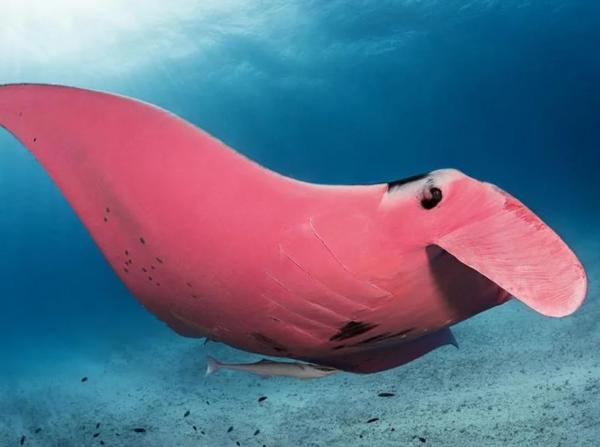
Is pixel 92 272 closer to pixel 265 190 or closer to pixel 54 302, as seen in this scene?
pixel 54 302

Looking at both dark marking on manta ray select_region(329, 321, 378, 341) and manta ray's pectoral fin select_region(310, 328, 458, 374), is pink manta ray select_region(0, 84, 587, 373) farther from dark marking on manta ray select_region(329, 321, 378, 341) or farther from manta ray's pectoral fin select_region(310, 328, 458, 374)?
manta ray's pectoral fin select_region(310, 328, 458, 374)

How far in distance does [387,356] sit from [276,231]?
4.20 feet

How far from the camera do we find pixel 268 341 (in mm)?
1707

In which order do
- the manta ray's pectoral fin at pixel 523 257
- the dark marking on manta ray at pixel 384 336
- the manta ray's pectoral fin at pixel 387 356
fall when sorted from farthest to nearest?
the manta ray's pectoral fin at pixel 387 356 < the dark marking on manta ray at pixel 384 336 < the manta ray's pectoral fin at pixel 523 257

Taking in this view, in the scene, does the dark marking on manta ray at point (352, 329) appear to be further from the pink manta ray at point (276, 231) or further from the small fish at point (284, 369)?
the small fish at point (284, 369)

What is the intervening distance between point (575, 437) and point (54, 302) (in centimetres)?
3728

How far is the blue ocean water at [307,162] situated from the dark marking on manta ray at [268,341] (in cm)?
213

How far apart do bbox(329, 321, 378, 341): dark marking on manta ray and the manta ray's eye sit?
0.49 metres

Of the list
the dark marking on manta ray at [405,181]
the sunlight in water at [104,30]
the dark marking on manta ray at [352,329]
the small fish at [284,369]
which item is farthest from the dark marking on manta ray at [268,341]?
the sunlight in water at [104,30]

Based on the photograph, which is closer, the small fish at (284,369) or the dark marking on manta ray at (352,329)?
the dark marking on manta ray at (352,329)

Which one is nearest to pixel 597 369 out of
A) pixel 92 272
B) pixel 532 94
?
pixel 532 94

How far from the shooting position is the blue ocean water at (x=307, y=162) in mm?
5305

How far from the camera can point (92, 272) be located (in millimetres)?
35438

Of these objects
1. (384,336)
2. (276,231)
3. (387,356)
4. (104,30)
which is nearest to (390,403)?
(387,356)
